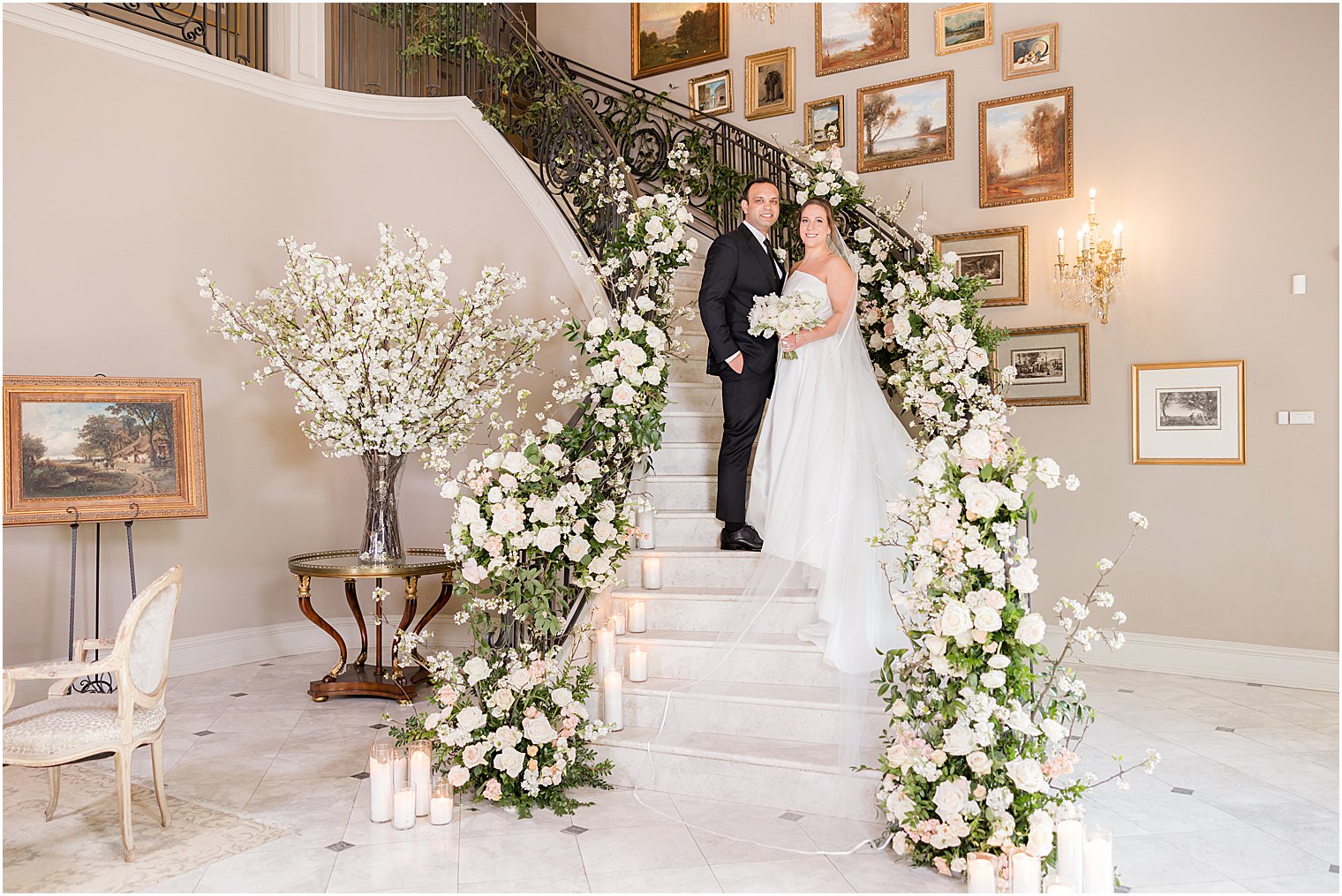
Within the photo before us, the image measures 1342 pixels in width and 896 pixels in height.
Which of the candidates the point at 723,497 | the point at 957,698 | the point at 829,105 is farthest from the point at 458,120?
the point at 957,698

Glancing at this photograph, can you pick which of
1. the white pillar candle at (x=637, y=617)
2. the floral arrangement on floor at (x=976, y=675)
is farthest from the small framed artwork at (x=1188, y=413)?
the white pillar candle at (x=637, y=617)

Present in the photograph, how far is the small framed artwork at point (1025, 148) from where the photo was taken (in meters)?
6.95

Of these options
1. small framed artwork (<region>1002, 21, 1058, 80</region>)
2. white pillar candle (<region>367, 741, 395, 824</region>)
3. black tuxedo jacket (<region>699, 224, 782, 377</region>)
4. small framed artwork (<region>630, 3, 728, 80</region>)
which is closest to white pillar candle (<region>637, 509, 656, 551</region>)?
black tuxedo jacket (<region>699, 224, 782, 377</region>)

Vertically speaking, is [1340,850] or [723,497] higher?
[723,497]

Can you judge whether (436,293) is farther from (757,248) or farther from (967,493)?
(967,493)

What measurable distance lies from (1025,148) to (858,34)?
1.82m

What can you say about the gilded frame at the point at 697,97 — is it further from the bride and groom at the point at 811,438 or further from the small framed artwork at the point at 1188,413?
the small framed artwork at the point at 1188,413

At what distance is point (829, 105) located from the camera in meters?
8.06

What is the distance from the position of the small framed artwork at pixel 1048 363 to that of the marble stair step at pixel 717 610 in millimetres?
3106

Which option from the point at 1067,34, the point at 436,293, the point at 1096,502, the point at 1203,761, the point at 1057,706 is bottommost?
the point at 1203,761

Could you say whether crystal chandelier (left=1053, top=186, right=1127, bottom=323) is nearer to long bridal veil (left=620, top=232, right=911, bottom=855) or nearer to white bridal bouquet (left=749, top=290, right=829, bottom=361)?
long bridal veil (left=620, top=232, right=911, bottom=855)

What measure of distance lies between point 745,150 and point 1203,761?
5.80 meters

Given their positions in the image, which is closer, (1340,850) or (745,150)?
(1340,850)

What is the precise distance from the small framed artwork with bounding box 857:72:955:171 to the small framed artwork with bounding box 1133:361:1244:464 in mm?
2259
